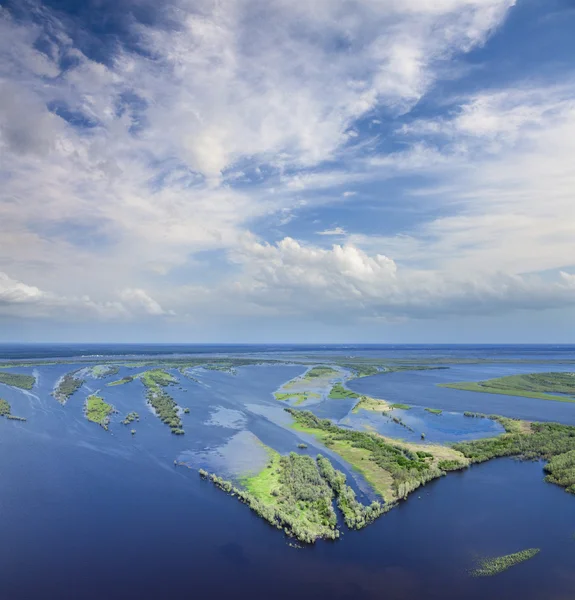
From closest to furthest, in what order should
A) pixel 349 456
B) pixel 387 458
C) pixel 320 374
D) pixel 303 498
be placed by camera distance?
pixel 303 498 < pixel 387 458 < pixel 349 456 < pixel 320 374

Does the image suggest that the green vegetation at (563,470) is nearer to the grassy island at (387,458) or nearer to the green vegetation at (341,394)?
the grassy island at (387,458)

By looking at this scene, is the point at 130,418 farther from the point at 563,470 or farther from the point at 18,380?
the point at 18,380

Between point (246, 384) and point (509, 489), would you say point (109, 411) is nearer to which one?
point (246, 384)

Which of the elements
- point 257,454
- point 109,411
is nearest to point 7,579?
point 257,454

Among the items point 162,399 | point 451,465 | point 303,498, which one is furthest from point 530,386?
point 303,498

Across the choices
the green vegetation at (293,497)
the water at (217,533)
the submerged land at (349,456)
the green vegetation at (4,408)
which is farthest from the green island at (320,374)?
the green vegetation at (293,497)
